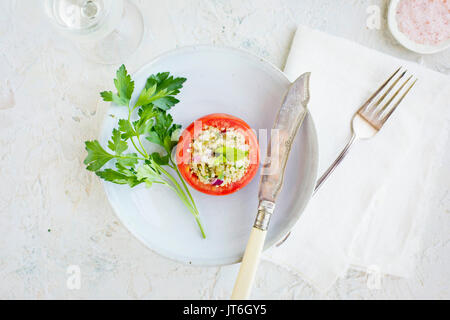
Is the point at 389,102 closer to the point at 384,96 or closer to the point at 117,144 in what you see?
the point at 384,96

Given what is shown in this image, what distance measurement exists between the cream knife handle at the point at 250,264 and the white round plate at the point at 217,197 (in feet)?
0.23

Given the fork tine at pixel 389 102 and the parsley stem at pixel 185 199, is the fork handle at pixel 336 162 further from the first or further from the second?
the parsley stem at pixel 185 199

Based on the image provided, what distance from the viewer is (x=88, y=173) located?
3.57ft

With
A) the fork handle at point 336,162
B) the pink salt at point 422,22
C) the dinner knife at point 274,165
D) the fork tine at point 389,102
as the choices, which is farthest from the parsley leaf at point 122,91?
the pink salt at point 422,22

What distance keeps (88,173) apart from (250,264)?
56cm

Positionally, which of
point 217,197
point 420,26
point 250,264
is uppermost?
point 420,26

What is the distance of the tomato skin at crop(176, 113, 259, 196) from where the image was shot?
3.08 feet

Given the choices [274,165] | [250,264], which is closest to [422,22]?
[274,165]

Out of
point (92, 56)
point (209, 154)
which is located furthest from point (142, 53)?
point (209, 154)

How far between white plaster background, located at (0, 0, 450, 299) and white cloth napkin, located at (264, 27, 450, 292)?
0.21ft

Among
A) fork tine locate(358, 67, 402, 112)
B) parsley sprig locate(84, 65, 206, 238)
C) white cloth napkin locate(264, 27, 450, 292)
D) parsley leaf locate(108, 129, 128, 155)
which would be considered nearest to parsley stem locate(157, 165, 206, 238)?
parsley sprig locate(84, 65, 206, 238)

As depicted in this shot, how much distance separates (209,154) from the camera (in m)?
0.92

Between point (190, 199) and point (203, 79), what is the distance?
338 millimetres
